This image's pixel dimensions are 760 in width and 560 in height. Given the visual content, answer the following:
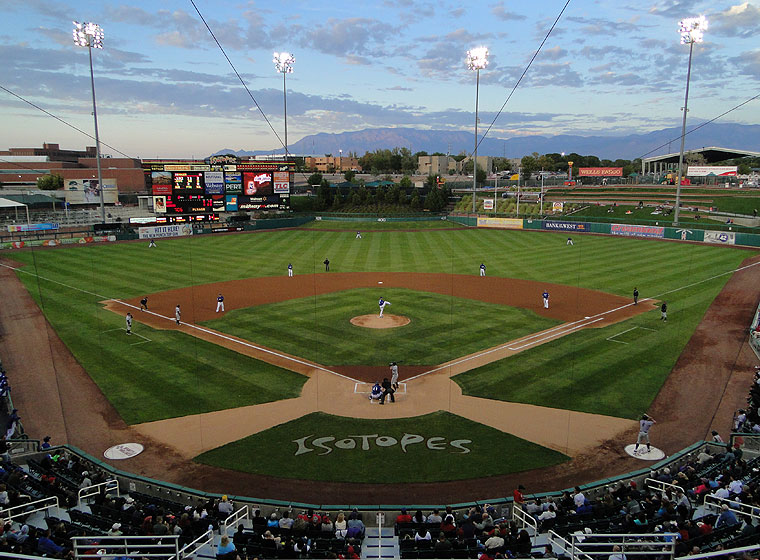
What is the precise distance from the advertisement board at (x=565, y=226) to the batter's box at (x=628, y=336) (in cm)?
4387

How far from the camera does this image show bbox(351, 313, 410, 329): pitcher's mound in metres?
28.1

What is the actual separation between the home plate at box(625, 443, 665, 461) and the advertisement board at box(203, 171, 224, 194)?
189ft

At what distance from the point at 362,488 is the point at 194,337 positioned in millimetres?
15711

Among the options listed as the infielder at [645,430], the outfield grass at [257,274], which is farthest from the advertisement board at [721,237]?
the infielder at [645,430]

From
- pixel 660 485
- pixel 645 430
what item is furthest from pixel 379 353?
pixel 660 485

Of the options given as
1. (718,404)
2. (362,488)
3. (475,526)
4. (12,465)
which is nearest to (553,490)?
(475,526)

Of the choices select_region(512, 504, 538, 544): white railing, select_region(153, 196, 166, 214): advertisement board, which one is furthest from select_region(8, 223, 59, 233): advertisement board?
select_region(512, 504, 538, 544): white railing

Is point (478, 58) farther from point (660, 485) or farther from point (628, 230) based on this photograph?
point (660, 485)

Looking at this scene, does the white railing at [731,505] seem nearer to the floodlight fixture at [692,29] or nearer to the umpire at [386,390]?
the umpire at [386,390]

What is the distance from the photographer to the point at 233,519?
37.3ft

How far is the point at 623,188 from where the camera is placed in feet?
351

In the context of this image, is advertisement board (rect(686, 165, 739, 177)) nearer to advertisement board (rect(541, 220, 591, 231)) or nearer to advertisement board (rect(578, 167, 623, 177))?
advertisement board (rect(578, 167, 623, 177))

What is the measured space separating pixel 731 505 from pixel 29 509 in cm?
1438

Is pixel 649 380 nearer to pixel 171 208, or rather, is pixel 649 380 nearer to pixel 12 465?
pixel 12 465
